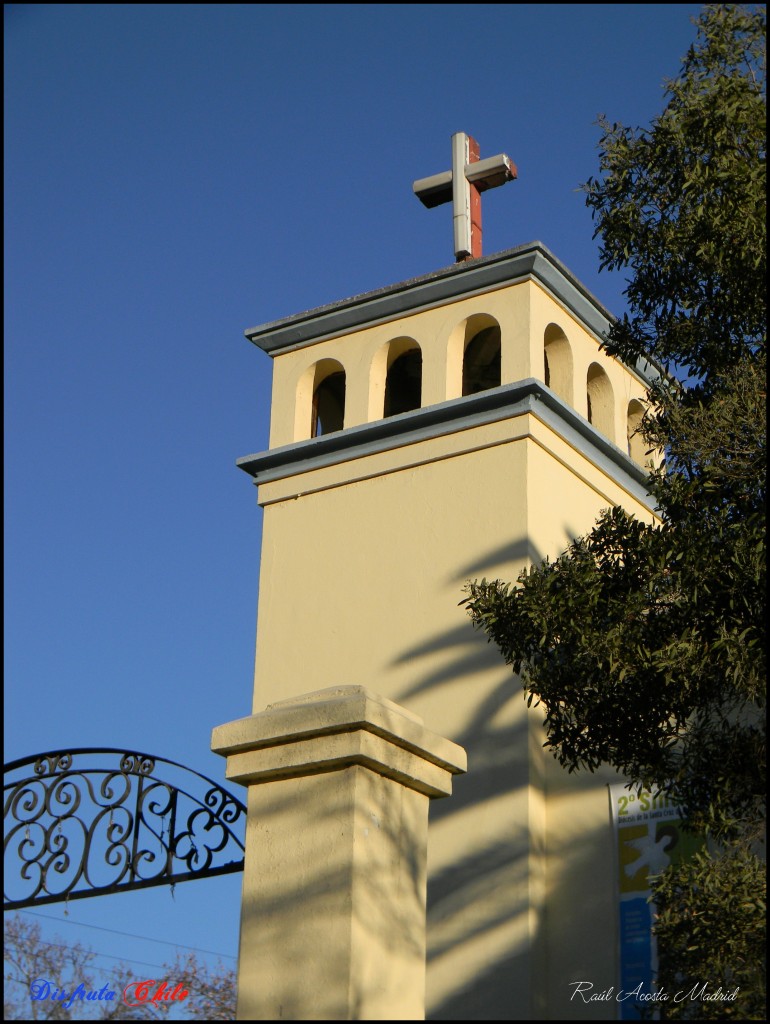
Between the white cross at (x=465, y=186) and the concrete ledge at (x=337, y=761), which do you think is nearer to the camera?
the concrete ledge at (x=337, y=761)

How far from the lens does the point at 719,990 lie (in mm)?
6695

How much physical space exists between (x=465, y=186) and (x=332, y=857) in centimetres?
856

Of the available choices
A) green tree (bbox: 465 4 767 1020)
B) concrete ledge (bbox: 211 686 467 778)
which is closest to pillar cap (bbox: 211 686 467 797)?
concrete ledge (bbox: 211 686 467 778)

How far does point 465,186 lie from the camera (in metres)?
13.5

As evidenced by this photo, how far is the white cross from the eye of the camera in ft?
43.1

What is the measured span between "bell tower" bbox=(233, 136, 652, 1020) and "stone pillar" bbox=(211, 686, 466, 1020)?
3.45m

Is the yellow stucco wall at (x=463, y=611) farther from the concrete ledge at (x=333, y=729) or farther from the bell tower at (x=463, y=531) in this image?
the concrete ledge at (x=333, y=729)

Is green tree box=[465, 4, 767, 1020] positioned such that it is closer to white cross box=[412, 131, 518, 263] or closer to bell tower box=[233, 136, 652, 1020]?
bell tower box=[233, 136, 652, 1020]

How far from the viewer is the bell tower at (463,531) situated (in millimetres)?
9773

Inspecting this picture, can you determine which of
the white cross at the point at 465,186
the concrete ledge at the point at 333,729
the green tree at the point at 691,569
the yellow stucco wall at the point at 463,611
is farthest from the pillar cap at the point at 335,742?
the white cross at the point at 465,186

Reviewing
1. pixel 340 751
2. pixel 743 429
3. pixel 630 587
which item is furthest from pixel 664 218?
pixel 340 751

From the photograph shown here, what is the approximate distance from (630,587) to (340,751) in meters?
2.06

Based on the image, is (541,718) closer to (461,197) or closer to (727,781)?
(727,781)

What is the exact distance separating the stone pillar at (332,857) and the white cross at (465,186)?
742cm
